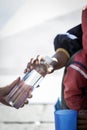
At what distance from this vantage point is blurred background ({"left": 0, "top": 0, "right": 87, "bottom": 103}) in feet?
9.61

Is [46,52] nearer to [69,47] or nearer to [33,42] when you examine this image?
[33,42]

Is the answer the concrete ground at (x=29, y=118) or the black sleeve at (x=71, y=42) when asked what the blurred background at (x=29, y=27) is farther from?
the black sleeve at (x=71, y=42)

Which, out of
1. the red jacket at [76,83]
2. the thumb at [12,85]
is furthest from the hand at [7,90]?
the red jacket at [76,83]

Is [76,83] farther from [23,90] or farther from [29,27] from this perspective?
[29,27]

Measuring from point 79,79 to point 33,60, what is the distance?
18cm

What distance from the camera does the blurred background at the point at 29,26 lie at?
2.93 m

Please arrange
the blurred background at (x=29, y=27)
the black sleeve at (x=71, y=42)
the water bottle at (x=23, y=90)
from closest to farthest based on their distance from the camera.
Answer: the water bottle at (x=23, y=90) < the black sleeve at (x=71, y=42) < the blurred background at (x=29, y=27)

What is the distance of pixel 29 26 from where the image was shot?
301 cm

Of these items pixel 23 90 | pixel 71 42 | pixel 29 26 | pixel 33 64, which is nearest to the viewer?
pixel 23 90

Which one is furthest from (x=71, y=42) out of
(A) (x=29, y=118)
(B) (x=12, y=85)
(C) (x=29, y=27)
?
(C) (x=29, y=27)

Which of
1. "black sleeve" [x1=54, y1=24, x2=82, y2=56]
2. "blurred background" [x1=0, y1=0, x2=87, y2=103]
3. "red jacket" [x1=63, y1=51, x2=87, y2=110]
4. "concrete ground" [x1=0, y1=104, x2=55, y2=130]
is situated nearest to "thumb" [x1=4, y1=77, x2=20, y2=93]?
"red jacket" [x1=63, y1=51, x2=87, y2=110]

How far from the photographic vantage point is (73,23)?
2.91 m

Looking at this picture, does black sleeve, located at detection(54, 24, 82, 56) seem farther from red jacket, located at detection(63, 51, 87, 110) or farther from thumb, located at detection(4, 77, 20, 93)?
thumb, located at detection(4, 77, 20, 93)

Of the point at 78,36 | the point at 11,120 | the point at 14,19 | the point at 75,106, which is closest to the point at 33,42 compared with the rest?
the point at 14,19
